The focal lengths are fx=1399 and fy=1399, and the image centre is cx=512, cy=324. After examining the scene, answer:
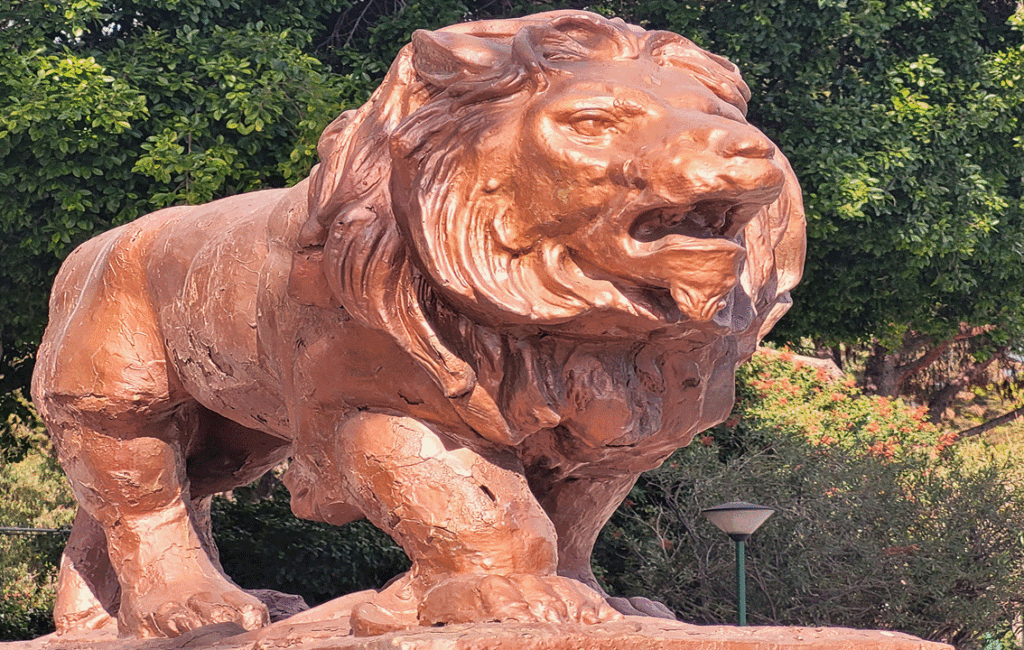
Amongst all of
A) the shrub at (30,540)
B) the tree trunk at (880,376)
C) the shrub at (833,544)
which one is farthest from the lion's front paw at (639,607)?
the tree trunk at (880,376)

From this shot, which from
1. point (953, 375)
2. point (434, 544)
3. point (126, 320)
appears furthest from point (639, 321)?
point (953, 375)

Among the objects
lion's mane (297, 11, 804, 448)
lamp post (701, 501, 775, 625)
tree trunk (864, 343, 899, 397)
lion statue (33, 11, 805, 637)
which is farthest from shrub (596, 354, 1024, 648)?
lion's mane (297, 11, 804, 448)

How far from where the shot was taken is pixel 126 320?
3.34 m

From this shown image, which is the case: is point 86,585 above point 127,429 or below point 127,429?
below

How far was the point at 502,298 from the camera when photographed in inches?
91.0

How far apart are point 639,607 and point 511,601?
2.09ft

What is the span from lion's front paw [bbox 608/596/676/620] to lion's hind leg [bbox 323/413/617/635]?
0.27 metres

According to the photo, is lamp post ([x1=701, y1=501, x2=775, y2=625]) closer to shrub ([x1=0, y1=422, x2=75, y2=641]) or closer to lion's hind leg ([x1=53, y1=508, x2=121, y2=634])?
shrub ([x1=0, y1=422, x2=75, y2=641])

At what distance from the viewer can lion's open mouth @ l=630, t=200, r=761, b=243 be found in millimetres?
2275

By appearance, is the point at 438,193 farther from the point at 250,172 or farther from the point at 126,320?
the point at 250,172

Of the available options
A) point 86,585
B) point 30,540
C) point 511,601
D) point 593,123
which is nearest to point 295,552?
point 30,540

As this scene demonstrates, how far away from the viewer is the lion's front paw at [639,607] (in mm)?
2799

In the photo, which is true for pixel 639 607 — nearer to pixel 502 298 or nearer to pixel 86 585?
pixel 502 298

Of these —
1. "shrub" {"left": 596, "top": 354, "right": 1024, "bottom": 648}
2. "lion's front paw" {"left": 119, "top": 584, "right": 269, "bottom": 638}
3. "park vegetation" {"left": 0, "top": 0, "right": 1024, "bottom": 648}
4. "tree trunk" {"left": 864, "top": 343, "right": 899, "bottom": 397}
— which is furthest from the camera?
"tree trunk" {"left": 864, "top": 343, "right": 899, "bottom": 397}
